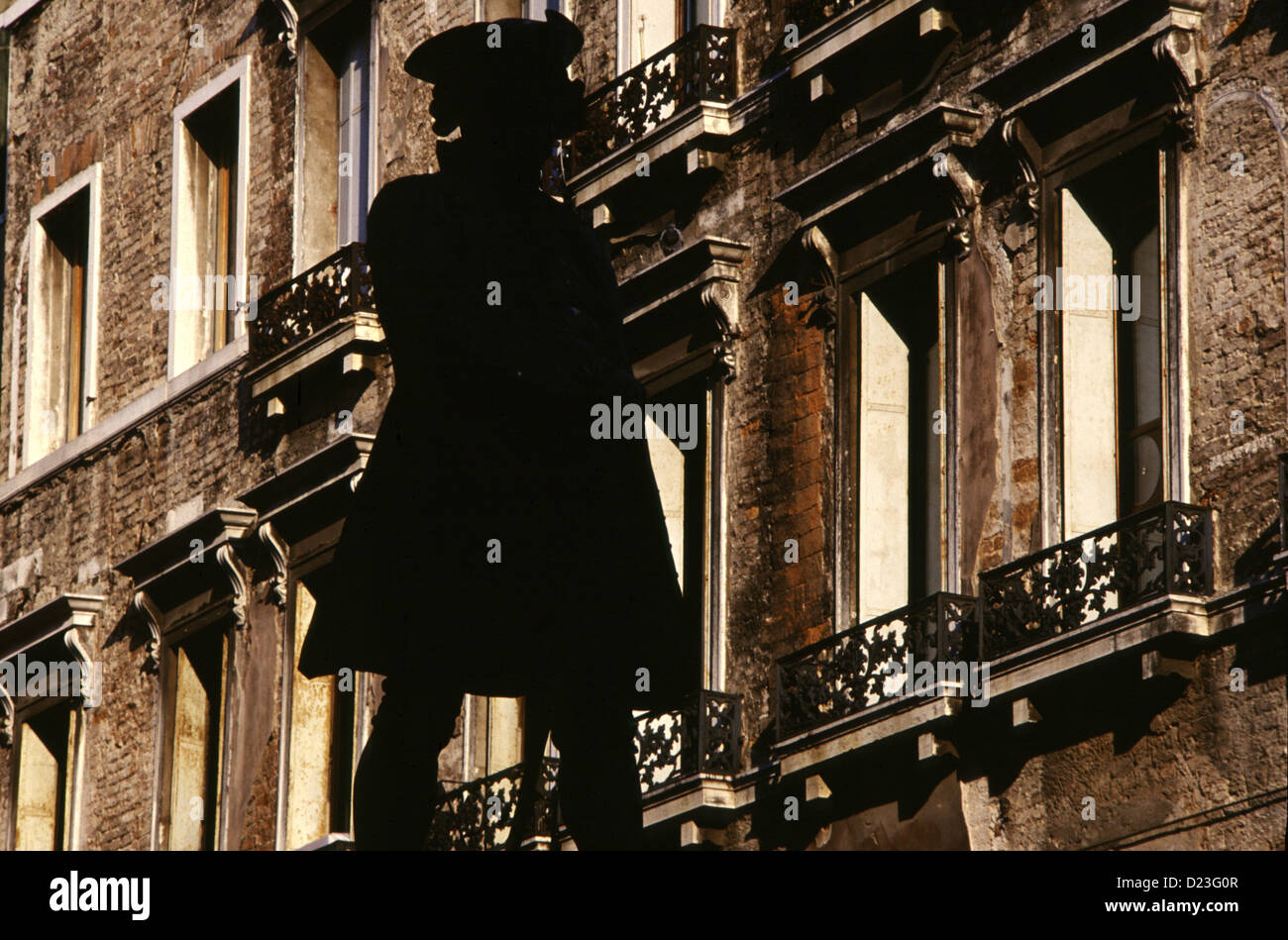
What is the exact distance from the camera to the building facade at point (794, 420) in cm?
1357

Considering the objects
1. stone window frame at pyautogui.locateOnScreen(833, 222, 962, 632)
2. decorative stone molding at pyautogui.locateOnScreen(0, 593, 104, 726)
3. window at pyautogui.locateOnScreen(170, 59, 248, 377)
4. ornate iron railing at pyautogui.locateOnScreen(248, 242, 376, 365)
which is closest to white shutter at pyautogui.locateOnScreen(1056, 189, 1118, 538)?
stone window frame at pyautogui.locateOnScreen(833, 222, 962, 632)

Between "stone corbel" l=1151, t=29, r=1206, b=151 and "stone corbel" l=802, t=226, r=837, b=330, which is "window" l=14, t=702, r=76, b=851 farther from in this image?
"stone corbel" l=1151, t=29, r=1206, b=151

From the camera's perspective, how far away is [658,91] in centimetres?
1773

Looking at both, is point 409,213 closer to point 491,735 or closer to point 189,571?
point 491,735

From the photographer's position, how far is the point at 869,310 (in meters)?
16.2

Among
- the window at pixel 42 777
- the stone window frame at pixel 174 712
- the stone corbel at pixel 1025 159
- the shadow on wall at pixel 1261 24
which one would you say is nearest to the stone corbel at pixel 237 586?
the stone window frame at pixel 174 712

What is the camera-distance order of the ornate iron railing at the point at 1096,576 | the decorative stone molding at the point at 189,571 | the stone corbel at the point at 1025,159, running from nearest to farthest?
the ornate iron railing at the point at 1096,576 < the stone corbel at the point at 1025,159 < the decorative stone molding at the point at 189,571

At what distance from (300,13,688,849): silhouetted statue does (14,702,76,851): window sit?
1572 centimetres

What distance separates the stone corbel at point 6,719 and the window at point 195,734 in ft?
7.67

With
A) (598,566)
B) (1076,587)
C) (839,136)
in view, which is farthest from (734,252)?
(598,566)

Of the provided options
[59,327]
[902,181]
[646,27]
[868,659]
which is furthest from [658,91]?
[59,327]

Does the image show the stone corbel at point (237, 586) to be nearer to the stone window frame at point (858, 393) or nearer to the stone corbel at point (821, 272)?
Answer: the stone corbel at point (821, 272)

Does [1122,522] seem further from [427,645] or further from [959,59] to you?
[427,645]

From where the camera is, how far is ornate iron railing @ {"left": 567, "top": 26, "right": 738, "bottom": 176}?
1739cm
